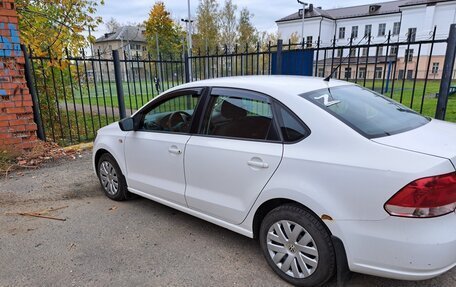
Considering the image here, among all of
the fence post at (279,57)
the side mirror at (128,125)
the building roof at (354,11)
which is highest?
the building roof at (354,11)

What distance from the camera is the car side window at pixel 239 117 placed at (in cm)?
259

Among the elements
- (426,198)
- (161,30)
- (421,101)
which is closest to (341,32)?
(161,30)

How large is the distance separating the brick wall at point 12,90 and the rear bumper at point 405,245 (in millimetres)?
5582

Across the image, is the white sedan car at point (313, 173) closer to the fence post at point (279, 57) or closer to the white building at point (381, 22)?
the fence post at point (279, 57)

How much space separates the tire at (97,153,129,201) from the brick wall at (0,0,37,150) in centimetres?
226

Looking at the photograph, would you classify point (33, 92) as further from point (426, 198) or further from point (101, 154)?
point (426, 198)

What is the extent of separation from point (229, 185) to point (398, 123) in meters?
1.45

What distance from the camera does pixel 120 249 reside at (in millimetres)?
3027

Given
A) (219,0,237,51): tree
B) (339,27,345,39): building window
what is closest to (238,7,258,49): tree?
(219,0,237,51): tree

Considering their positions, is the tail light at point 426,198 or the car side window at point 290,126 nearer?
the tail light at point 426,198

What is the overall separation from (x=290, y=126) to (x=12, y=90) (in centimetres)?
506

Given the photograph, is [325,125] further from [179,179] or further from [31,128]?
[31,128]

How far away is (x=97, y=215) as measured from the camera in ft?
12.3

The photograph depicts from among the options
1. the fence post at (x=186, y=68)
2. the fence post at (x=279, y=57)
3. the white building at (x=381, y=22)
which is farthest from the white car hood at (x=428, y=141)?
the white building at (x=381, y=22)
